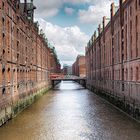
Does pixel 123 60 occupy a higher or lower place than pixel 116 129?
higher

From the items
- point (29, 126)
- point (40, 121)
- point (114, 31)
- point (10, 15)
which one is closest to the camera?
point (29, 126)

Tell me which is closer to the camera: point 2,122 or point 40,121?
point 2,122

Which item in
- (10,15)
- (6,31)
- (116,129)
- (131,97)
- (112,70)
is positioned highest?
(10,15)

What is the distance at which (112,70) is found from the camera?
4222 cm

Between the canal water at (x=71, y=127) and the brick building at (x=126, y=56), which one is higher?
the brick building at (x=126, y=56)

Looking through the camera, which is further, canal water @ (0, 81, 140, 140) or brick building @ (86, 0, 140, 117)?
brick building @ (86, 0, 140, 117)

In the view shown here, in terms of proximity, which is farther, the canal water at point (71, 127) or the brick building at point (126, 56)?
the brick building at point (126, 56)

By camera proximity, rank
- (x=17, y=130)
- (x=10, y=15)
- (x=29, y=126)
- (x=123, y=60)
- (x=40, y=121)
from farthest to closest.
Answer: (x=123, y=60) < (x=10, y=15) < (x=40, y=121) < (x=29, y=126) < (x=17, y=130)

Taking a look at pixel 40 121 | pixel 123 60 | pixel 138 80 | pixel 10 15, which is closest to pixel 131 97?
pixel 138 80

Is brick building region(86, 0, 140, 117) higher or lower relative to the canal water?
higher

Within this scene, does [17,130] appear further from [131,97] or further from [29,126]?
[131,97]

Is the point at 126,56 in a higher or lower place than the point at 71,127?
higher

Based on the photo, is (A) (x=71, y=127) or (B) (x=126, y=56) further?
(B) (x=126, y=56)

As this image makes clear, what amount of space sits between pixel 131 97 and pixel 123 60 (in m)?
6.50
